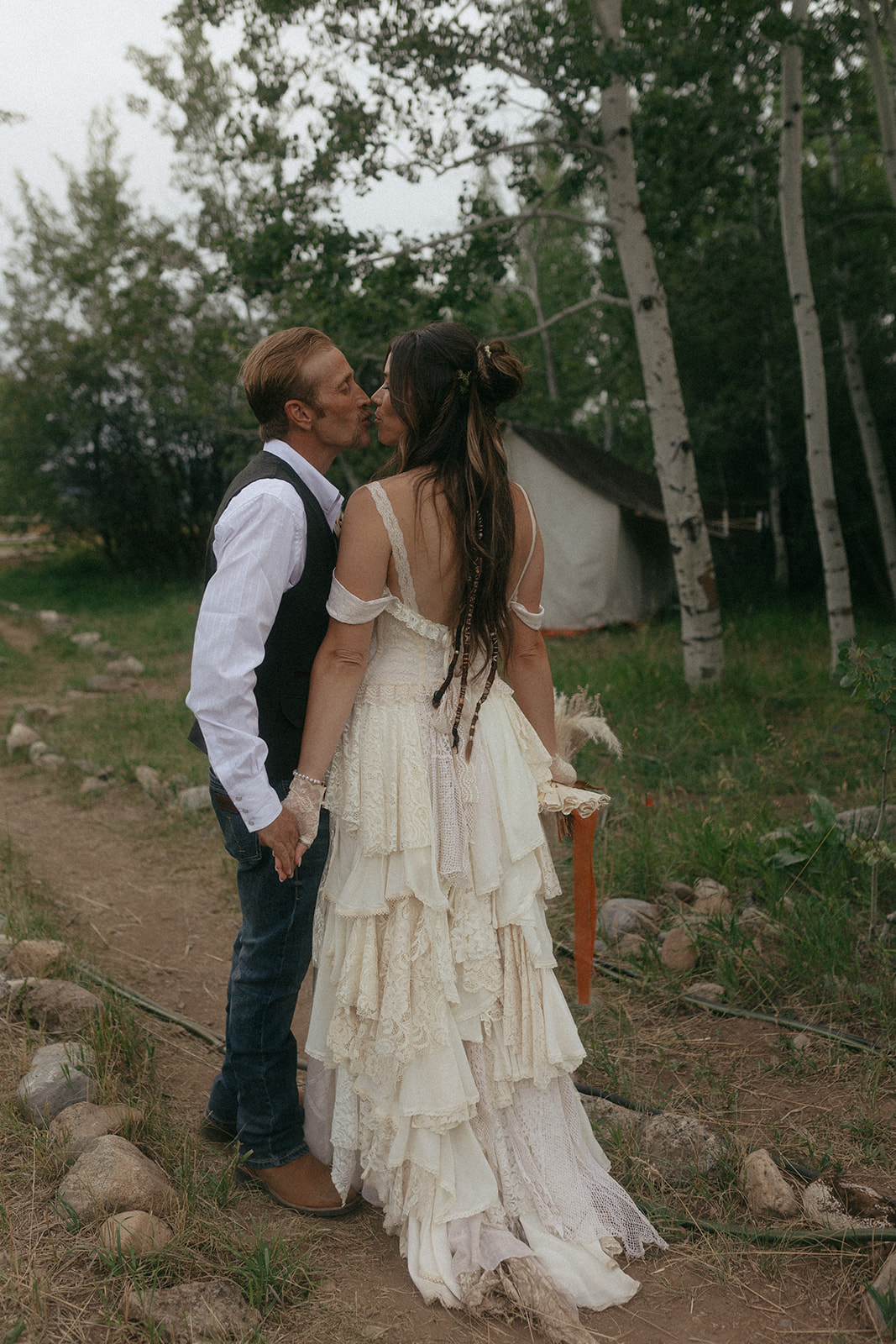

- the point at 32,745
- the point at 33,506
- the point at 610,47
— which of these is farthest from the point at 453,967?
the point at 33,506

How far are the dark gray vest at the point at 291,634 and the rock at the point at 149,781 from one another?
12.7 ft

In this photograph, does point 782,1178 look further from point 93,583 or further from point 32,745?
point 93,583

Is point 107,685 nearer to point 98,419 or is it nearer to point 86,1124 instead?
point 86,1124

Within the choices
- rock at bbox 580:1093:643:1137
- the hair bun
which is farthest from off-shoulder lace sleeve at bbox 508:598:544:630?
rock at bbox 580:1093:643:1137

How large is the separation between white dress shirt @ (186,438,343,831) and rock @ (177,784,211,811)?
12.2 ft

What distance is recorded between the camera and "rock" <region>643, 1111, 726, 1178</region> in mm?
2396

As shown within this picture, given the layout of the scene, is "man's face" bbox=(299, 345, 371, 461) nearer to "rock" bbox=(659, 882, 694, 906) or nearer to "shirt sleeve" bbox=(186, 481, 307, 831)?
"shirt sleeve" bbox=(186, 481, 307, 831)

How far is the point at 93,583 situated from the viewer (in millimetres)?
18297

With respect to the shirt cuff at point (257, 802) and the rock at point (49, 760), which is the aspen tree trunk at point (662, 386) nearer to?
the rock at point (49, 760)

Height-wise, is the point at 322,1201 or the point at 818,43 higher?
the point at 818,43

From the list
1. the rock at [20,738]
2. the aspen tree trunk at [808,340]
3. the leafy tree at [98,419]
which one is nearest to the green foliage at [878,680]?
the aspen tree trunk at [808,340]

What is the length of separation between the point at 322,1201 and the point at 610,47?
7.23 m

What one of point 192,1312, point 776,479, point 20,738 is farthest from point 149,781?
point 776,479

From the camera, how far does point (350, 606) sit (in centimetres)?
206
